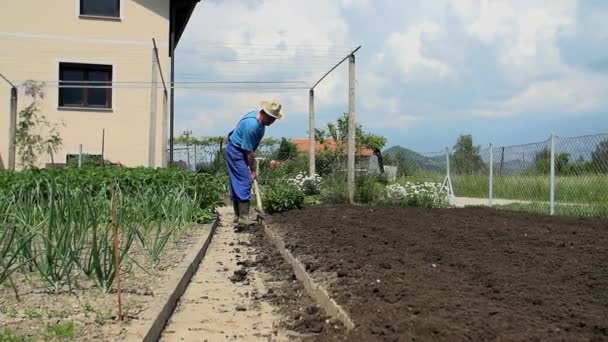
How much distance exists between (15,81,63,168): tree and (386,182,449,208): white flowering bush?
9165 mm

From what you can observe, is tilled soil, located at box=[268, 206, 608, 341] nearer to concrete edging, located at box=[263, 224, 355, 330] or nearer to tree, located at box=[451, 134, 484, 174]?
concrete edging, located at box=[263, 224, 355, 330]

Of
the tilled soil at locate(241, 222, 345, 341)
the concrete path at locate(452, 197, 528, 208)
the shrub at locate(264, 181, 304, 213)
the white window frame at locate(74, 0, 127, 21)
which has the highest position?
the white window frame at locate(74, 0, 127, 21)

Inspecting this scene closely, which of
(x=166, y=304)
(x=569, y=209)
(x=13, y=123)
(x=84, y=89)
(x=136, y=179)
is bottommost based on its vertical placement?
(x=166, y=304)

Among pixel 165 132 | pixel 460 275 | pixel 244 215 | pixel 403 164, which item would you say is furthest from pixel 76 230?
pixel 403 164

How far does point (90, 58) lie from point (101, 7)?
5.84 feet

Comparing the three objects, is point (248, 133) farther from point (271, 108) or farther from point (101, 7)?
point (101, 7)

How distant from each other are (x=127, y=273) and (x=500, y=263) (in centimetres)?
296

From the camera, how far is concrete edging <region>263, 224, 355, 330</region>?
3.76m

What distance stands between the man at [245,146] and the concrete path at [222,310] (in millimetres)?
2692

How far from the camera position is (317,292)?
4.61 m

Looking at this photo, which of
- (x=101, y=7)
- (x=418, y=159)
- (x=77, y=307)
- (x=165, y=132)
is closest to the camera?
(x=77, y=307)

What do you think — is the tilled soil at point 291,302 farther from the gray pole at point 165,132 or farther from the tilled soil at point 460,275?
the gray pole at point 165,132

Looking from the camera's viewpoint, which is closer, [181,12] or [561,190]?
[561,190]

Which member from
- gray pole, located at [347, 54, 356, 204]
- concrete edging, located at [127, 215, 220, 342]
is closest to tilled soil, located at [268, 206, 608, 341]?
concrete edging, located at [127, 215, 220, 342]
